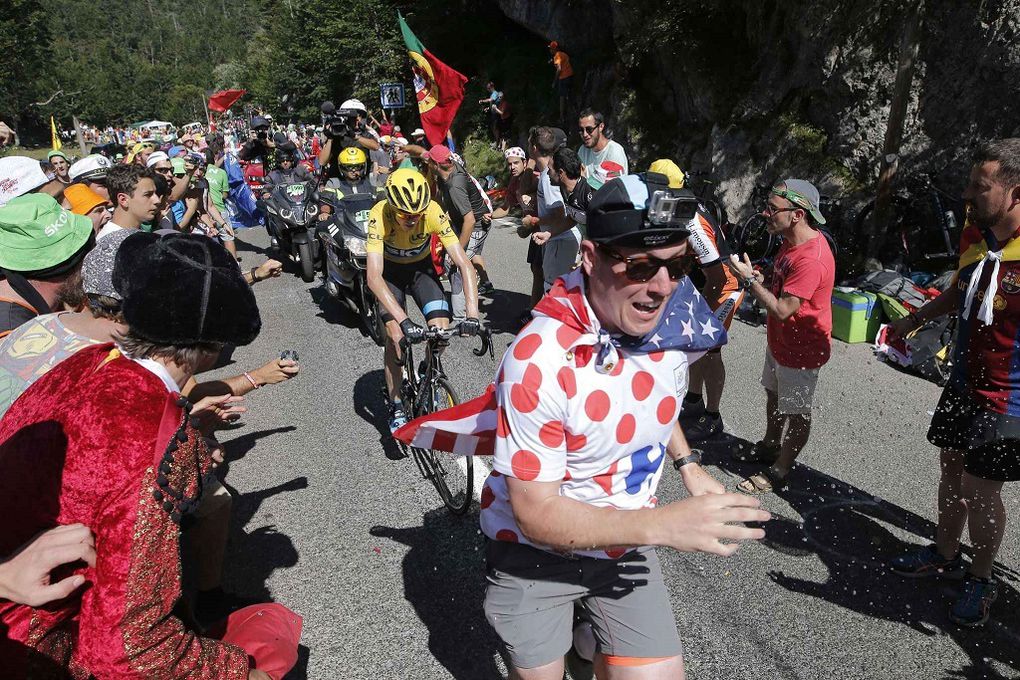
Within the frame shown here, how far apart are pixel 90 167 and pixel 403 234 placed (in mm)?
3621

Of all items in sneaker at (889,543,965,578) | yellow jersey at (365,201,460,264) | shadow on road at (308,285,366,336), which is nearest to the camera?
sneaker at (889,543,965,578)

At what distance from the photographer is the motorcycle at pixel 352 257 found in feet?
23.8

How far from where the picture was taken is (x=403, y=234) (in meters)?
4.94

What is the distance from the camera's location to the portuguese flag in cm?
961

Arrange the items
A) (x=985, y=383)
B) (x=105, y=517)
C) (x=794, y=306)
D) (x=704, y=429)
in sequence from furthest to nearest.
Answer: (x=704, y=429) < (x=794, y=306) < (x=985, y=383) < (x=105, y=517)

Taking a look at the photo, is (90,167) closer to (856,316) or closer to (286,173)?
(286,173)

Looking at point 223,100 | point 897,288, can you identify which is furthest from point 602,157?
point 223,100

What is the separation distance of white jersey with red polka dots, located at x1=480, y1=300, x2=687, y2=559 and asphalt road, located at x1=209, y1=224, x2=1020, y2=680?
61.1 inches

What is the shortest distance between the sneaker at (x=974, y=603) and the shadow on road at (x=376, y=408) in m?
3.46

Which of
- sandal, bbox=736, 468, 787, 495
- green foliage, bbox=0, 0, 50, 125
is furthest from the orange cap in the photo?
green foliage, bbox=0, 0, 50, 125

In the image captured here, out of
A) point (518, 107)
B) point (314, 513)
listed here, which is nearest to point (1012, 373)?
point (314, 513)

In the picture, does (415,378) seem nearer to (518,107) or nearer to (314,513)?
(314,513)

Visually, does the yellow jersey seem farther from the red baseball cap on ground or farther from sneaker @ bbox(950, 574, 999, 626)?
sneaker @ bbox(950, 574, 999, 626)

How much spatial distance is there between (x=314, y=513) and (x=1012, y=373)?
3934mm
